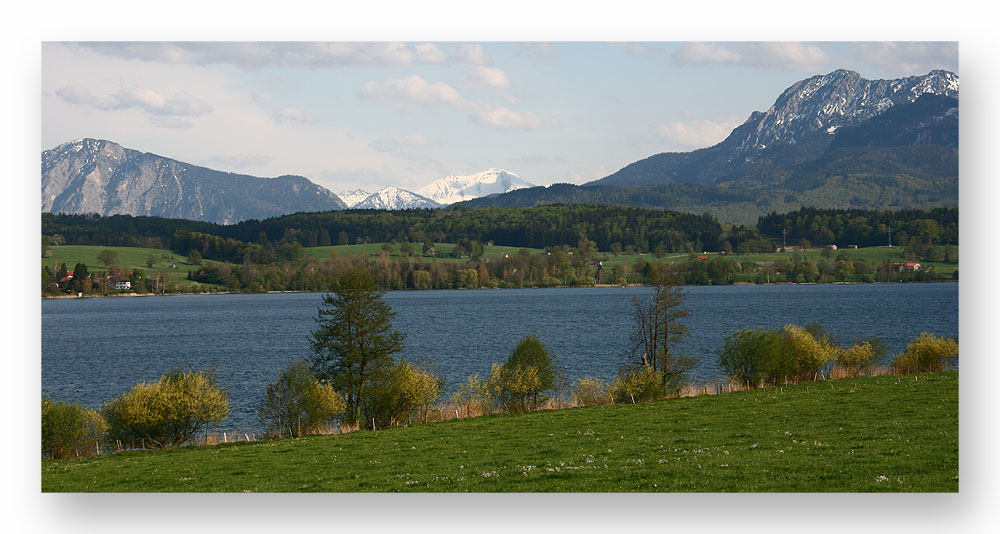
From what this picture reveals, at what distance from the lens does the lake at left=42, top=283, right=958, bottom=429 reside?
37.0 metres

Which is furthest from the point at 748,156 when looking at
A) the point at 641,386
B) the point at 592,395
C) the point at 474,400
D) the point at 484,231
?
the point at 474,400

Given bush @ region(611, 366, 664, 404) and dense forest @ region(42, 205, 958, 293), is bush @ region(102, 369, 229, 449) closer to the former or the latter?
bush @ region(611, 366, 664, 404)

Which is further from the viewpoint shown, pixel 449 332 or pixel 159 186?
pixel 159 186

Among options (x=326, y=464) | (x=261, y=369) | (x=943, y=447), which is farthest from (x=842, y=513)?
(x=261, y=369)

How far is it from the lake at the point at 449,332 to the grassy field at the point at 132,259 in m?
3.57

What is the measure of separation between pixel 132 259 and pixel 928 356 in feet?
188

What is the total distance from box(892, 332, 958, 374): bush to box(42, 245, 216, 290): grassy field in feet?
90.5

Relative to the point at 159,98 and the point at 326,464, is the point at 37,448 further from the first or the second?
the point at 159,98

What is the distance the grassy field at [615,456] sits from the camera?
1142 centimetres

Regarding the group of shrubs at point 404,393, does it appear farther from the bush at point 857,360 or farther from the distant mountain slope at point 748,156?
the distant mountain slope at point 748,156

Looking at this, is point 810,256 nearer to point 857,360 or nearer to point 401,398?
point 857,360

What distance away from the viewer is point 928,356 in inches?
996

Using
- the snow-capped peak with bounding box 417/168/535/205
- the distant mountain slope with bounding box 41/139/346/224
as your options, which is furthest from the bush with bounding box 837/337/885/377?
the distant mountain slope with bounding box 41/139/346/224

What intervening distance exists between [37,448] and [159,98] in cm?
729
